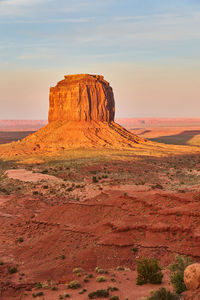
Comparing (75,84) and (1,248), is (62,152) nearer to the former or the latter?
(75,84)

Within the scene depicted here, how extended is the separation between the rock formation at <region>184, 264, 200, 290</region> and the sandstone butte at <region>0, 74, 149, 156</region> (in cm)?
6362

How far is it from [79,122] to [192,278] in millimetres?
74585

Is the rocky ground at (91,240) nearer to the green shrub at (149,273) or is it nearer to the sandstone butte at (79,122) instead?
the green shrub at (149,273)

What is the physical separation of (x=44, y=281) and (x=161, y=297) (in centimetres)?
664

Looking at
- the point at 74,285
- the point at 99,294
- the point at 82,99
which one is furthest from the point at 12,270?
the point at 82,99

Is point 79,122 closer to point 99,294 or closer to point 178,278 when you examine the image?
point 99,294

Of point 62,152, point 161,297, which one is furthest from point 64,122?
point 161,297

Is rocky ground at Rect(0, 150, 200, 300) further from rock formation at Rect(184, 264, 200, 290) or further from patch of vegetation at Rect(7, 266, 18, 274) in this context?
rock formation at Rect(184, 264, 200, 290)

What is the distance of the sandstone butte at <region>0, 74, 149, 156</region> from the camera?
3049 inches

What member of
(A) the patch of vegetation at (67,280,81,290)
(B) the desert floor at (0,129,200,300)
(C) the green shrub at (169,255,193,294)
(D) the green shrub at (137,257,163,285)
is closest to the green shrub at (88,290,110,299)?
(B) the desert floor at (0,129,200,300)

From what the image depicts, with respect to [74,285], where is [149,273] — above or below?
above

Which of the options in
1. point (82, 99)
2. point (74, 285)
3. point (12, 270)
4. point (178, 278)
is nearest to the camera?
point (178, 278)

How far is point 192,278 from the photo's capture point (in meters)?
11.4

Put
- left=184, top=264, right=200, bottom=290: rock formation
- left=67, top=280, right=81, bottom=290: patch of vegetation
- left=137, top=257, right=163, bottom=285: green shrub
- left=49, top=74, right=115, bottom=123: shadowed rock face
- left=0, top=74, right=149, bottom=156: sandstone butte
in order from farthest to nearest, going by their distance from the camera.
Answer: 1. left=49, top=74, right=115, bottom=123: shadowed rock face
2. left=0, top=74, right=149, bottom=156: sandstone butte
3. left=67, top=280, right=81, bottom=290: patch of vegetation
4. left=137, top=257, right=163, bottom=285: green shrub
5. left=184, top=264, right=200, bottom=290: rock formation
